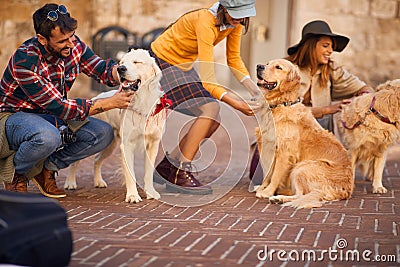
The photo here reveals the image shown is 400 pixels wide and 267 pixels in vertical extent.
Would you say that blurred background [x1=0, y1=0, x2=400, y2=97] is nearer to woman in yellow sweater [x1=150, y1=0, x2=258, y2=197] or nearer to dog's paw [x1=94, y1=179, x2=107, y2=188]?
woman in yellow sweater [x1=150, y1=0, x2=258, y2=197]

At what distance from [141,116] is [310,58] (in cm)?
190

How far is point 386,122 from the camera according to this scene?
18.3 feet

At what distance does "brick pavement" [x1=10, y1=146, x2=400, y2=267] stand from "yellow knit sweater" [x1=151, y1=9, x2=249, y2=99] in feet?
3.32

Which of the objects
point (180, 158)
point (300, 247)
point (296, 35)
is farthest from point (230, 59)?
point (296, 35)

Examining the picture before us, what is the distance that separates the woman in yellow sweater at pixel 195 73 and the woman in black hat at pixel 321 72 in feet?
2.37

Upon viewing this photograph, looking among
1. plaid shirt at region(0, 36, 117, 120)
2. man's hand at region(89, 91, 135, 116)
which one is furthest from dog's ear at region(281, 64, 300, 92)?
plaid shirt at region(0, 36, 117, 120)

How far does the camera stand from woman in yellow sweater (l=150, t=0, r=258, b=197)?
5109 millimetres

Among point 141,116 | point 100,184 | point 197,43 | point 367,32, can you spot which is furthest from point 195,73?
point 367,32

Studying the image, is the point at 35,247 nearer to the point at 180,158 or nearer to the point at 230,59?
the point at 180,158

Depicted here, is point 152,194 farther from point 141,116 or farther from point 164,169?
point 141,116

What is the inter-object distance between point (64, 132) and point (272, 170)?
1.75 metres

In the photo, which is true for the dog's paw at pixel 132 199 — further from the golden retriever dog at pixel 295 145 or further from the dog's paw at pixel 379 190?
the dog's paw at pixel 379 190

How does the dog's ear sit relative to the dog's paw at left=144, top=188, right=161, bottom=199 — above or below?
above

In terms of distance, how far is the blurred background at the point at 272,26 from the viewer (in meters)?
10.0
